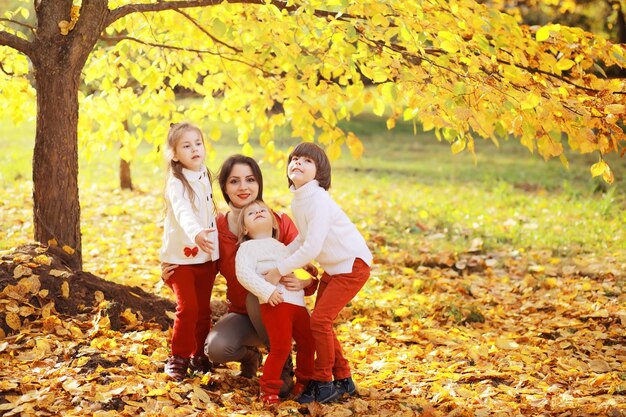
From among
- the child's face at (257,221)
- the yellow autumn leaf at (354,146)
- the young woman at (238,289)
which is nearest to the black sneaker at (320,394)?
the young woman at (238,289)

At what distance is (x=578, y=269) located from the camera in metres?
6.73

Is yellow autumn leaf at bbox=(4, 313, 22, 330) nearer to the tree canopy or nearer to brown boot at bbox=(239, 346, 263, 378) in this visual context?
the tree canopy

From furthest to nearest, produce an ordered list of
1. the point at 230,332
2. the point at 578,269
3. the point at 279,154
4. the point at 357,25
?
the point at 578,269 → the point at 279,154 → the point at 357,25 → the point at 230,332

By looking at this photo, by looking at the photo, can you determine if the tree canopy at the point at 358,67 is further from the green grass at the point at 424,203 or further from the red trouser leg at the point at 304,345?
the red trouser leg at the point at 304,345

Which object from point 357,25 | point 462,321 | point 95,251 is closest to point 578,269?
point 462,321

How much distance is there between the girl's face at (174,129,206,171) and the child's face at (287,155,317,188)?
1.84 feet

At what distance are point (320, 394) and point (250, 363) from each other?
536 millimetres

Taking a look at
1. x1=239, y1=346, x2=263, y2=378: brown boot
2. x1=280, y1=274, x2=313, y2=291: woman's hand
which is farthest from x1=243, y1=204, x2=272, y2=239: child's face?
x1=239, y1=346, x2=263, y2=378: brown boot

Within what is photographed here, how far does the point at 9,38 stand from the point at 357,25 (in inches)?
89.4

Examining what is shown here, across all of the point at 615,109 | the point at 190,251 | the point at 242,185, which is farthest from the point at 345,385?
the point at 615,109

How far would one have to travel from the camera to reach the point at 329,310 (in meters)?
3.63

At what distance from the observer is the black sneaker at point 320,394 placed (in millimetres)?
3703

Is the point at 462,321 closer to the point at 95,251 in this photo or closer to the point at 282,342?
the point at 282,342

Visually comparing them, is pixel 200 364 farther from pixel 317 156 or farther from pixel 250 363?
pixel 317 156
